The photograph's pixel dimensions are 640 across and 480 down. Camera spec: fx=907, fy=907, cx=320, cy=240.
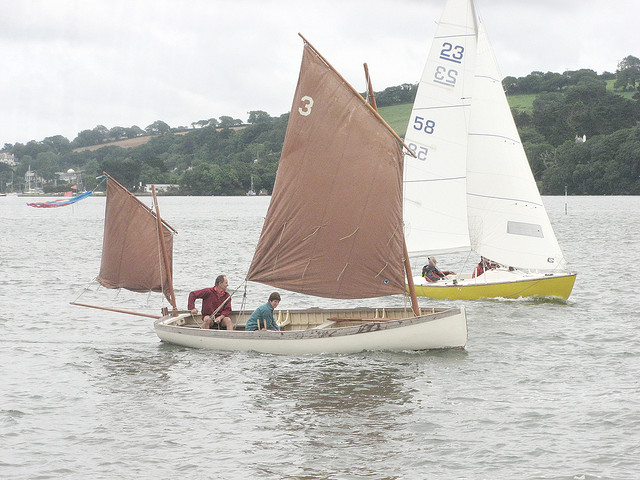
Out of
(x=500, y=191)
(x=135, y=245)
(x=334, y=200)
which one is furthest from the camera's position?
(x=500, y=191)

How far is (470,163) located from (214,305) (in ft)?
42.8

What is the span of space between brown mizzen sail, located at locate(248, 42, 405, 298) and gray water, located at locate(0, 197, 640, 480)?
2.14 meters

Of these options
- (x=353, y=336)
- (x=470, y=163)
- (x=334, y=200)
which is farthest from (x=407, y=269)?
(x=470, y=163)

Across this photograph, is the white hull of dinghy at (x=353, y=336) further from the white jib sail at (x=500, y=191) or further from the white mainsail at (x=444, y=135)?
the white jib sail at (x=500, y=191)

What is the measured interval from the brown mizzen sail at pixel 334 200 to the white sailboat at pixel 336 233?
0.03m

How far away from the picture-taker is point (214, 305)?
79.4 ft

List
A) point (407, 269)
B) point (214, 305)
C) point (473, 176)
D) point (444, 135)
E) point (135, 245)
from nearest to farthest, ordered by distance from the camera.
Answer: point (407, 269), point (214, 305), point (135, 245), point (444, 135), point (473, 176)

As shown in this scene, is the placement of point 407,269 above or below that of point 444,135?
below

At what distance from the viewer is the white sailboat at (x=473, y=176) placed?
Result: 3212 cm

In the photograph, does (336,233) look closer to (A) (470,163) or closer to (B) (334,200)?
(B) (334,200)

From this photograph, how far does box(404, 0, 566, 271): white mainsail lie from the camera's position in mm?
32094

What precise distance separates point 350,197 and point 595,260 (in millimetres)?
33323

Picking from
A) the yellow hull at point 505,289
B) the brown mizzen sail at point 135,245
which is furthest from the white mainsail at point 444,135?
the brown mizzen sail at point 135,245

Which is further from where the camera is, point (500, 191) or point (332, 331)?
point (500, 191)
